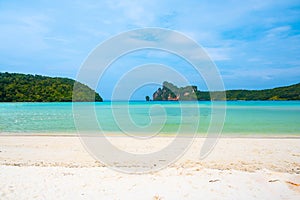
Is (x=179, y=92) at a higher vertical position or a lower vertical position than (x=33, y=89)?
lower

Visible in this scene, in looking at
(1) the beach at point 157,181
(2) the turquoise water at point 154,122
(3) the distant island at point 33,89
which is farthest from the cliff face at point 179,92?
(1) the beach at point 157,181

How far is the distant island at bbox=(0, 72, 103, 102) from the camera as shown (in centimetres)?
7562

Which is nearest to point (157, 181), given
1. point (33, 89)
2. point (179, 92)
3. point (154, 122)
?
point (154, 122)

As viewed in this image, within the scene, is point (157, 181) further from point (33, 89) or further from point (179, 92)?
point (33, 89)

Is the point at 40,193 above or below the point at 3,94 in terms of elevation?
below

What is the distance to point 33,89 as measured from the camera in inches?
3132

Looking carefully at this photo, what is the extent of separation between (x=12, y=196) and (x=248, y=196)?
4.56 meters

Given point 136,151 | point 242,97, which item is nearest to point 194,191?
point 136,151

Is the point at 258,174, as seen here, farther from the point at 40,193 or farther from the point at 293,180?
the point at 40,193

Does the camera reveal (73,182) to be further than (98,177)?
No

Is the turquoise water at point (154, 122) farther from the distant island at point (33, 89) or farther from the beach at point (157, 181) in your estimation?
the distant island at point (33, 89)

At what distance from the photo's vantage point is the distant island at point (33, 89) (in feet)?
248

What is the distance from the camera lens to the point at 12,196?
15.4 feet

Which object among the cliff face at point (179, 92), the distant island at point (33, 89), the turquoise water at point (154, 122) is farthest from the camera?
the distant island at point (33, 89)
